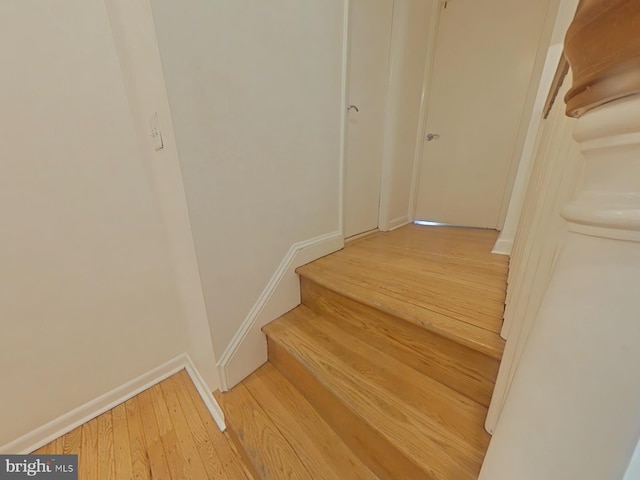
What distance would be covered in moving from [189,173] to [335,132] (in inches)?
33.4

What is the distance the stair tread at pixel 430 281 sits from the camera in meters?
0.80

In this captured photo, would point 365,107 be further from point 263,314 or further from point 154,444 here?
point 154,444

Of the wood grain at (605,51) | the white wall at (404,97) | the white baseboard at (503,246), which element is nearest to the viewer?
the wood grain at (605,51)

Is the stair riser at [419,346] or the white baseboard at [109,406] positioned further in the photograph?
the white baseboard at [109,406]

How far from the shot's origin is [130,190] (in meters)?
1.09

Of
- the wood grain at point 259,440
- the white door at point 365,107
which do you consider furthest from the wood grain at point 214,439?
the white door at point 365,107

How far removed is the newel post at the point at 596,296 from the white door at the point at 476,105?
94.4 inches

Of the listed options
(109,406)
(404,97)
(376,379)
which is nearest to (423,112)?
(404,97)

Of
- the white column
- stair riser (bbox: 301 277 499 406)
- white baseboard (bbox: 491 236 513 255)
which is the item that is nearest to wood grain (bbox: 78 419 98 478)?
stair riser (bbox: 301 277 499 406)

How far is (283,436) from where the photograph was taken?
33.6 inches

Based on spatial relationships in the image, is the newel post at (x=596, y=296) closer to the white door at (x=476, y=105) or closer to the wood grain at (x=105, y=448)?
the wood grain at (x=105, y=448)

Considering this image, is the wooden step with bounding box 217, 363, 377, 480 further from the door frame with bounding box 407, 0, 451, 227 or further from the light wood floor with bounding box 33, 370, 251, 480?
the door frame with bounding box 407, 0, 451, 227

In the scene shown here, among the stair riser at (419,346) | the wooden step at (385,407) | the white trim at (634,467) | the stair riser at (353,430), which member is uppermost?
the white trim at (634,467)
